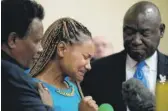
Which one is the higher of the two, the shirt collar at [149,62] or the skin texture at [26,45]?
the skin texture at [26,45]

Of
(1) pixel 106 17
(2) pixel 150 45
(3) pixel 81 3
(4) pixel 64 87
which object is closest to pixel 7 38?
(4) pixel 64 87

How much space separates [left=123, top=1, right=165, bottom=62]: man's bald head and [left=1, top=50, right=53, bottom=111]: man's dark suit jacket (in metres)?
0.48

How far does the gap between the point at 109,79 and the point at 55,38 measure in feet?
0.89

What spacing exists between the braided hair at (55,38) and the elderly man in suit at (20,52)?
0.11 m

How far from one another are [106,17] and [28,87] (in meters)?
1.41

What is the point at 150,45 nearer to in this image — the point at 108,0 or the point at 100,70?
the point at 100,70

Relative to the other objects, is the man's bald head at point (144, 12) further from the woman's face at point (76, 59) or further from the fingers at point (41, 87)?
the fingers at point (41, 87)

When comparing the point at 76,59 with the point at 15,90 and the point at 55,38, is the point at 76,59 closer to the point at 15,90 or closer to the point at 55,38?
the point at 55,38

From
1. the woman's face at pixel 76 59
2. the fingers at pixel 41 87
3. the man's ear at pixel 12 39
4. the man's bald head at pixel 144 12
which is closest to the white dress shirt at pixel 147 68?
the man's bald head at pixel 144 12

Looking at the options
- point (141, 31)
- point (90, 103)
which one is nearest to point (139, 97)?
point (90, 103)

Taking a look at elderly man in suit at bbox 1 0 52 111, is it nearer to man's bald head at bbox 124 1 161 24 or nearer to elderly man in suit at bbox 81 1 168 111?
elderly man in suit at bbox 81 1 168 111

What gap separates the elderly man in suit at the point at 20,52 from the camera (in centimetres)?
80

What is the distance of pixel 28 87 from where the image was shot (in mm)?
810

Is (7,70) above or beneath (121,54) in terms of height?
above
